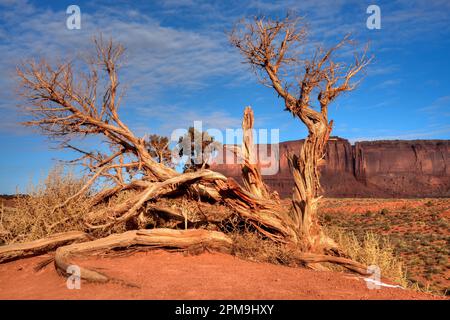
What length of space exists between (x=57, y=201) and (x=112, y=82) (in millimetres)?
3026

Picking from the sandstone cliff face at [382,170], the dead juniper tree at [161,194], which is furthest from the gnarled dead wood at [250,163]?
the sandstone cliff face at [382,170]

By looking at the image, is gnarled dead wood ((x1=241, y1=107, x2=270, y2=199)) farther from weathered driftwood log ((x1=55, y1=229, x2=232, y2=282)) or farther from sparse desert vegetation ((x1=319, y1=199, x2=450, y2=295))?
sparse desert vegetation ((x1=319, y1=199, x2=450, y2=295))

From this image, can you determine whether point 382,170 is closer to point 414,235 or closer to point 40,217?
point 414,235

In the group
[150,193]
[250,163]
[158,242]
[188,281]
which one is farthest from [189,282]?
[250,163]

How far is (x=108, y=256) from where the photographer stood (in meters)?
7.73

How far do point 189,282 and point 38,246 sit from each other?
414 cm

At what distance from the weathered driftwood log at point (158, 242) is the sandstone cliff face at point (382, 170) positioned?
64197 mm

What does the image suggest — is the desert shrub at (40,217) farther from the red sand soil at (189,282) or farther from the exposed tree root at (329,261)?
the exposed tree root at (329,261)

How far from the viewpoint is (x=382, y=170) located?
8162cm

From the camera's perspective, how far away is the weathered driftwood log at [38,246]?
8.32 m

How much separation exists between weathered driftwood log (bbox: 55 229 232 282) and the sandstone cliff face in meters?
64.2
